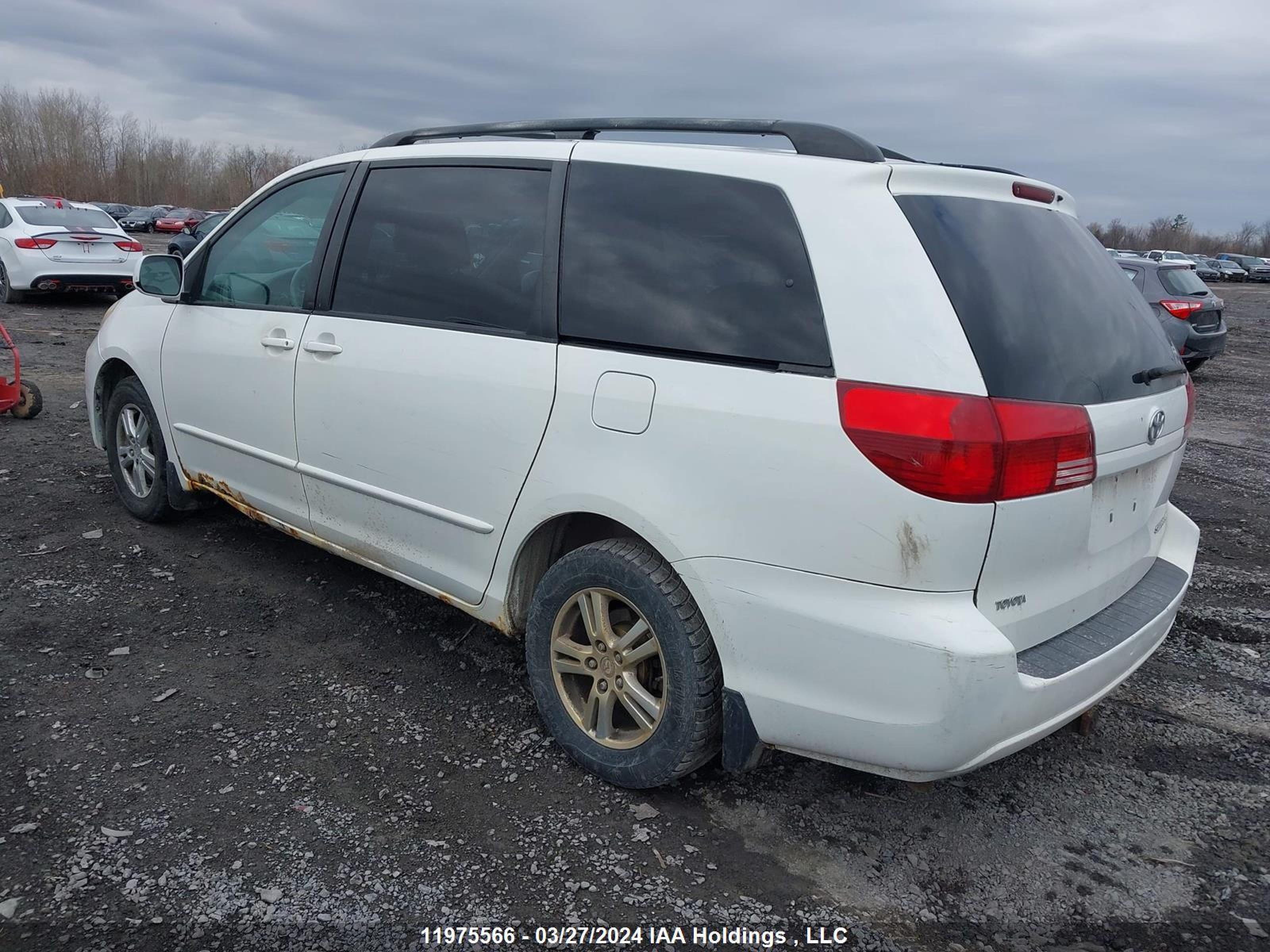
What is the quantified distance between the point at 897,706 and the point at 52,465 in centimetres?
578

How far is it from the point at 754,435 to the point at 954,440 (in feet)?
1.60

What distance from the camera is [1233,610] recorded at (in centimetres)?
452

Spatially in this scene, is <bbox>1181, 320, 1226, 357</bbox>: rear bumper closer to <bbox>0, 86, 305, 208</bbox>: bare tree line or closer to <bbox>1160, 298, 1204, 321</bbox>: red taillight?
<bbox>1160, 298, 1204, 321</bbox>: red taillight

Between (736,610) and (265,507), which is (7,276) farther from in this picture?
(736,610)

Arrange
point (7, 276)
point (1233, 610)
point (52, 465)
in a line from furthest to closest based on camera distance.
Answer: point (7, 276) < point (52, 465) < point (1233, 610)

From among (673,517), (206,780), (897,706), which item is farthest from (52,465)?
(897,706)

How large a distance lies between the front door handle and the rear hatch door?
2105mm

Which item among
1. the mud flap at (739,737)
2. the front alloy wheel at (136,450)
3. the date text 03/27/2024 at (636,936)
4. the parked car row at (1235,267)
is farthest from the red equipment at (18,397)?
the parked car row at (1235,267)

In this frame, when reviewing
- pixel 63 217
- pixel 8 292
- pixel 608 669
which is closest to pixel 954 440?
pixel 608 669

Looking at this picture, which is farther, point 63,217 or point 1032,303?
point 63,217

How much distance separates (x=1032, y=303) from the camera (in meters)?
2.44

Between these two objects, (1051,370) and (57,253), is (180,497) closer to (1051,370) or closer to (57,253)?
(1051,370)

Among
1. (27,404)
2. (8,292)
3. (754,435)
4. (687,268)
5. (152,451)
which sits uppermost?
(687,268)

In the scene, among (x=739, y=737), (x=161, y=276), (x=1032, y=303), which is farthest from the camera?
(x=161, y=276)
